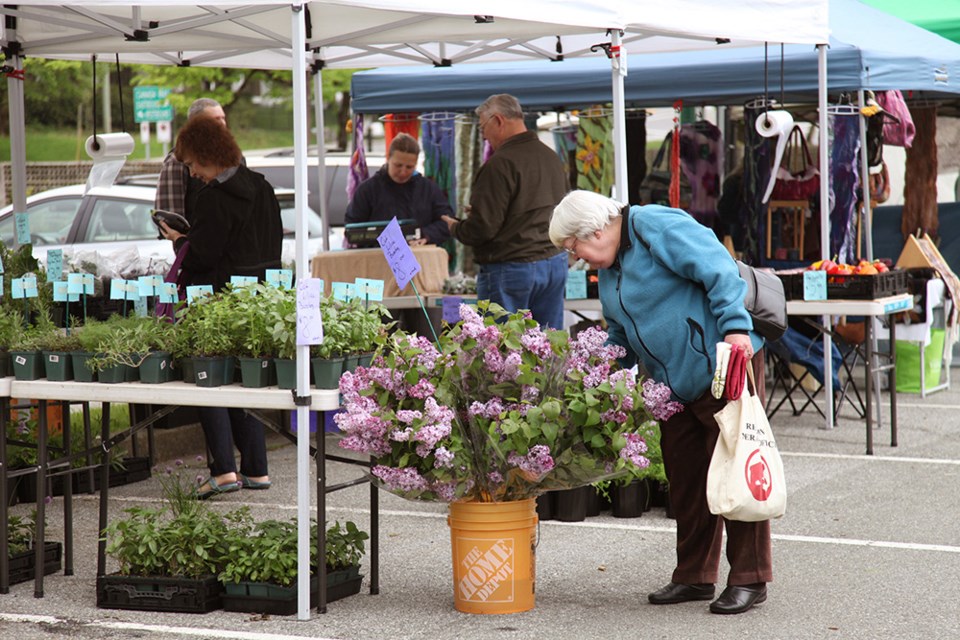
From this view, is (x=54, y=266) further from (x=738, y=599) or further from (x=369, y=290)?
(x=738, y=599)

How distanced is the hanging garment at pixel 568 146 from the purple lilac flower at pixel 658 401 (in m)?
6.56

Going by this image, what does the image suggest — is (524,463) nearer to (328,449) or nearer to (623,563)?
(623,563)

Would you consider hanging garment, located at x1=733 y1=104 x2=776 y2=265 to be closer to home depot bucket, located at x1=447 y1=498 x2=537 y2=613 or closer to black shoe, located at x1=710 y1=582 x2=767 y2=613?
black shoe, located at x1=710 y1=582 x2=767 y2=613

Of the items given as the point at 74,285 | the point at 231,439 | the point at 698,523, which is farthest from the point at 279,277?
the point at 698,523

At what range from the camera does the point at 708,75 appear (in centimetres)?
988

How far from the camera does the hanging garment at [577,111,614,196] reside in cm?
1046

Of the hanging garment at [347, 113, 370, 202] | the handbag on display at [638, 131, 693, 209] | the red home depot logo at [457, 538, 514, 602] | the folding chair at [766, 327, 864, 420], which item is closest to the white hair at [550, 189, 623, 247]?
the red home depot logo at [457, 538, 514, 602]

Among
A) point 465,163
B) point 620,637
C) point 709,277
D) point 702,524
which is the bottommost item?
point 620,637

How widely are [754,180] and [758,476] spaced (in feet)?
19.5

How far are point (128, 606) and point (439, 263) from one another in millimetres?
4214

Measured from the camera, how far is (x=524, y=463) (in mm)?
4426

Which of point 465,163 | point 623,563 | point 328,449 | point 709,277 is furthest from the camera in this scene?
point 465,163

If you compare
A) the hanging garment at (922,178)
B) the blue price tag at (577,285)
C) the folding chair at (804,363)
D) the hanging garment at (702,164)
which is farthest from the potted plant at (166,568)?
the hanging garment at (922,178)

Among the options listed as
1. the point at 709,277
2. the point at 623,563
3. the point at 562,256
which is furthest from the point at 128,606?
the point at 562,256
